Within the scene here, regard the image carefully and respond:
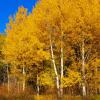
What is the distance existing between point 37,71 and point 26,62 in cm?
199

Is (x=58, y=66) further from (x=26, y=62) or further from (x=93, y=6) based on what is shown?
(x=93, y=6)

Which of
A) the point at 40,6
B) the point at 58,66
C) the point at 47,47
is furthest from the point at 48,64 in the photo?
the point at 40,6

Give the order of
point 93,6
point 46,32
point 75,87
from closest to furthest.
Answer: point 93,6, point 46,32, point 75,87

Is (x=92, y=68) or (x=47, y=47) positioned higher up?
(x=47, y=47)

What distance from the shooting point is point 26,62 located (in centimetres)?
3206

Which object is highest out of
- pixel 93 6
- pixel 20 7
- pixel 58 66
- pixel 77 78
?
pixel 20 7

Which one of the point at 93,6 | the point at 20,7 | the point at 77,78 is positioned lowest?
the point at 77,78

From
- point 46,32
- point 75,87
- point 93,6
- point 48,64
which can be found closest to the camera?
point 93,6

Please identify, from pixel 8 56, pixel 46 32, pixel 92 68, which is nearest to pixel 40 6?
pixel 46 32

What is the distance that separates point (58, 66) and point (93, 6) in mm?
11195

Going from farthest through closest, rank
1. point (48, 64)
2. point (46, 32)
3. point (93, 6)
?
point (48, 64), point (46, 32), point (93, 6)

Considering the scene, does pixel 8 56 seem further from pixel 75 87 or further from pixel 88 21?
pixel 88 21

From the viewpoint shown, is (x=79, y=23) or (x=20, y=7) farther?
(x=20, y=7)

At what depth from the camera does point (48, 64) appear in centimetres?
3384
